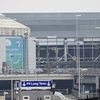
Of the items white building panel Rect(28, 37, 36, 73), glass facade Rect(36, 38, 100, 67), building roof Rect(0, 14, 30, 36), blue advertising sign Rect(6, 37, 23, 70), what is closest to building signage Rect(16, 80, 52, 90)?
white building panel Rect(28, 37, 36, 73)

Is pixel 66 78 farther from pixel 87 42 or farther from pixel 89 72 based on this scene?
pixel 87 42

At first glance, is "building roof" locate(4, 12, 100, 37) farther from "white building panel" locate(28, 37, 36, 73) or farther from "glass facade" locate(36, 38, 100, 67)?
"white building panel" locate(28, 37, 36, 73)

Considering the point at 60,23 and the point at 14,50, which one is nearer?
the point at 14,50

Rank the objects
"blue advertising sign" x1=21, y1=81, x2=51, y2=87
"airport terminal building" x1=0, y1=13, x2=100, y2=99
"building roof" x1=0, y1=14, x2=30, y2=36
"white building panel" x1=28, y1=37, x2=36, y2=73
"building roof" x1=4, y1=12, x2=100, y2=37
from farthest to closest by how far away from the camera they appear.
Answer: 1. "building roof" x1=4, y1=12, x2=100, y2=37
2. "building roof" x1=0, y1=14, x2=30, y2=36
3. "white building panel" x1=28, y1=37, x2=36, y2=73
4. "airport terminal building" x1=0, y1=13, x2=100, y2=99
5. "blue advertising sign" x1=21, y1=81, x2=51, y2=87

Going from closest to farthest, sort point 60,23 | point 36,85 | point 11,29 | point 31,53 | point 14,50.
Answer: point 36,85 → point 31,53 → point 14,50 → point 11,29 → point 60,23

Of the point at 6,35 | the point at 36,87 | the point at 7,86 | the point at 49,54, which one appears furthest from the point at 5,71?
the point at 36,87

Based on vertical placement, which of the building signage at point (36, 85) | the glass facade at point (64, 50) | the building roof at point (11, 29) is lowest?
the glass facade at point (64, 50)

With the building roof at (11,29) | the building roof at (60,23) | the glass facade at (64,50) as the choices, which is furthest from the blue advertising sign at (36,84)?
the building roof at (60,23)

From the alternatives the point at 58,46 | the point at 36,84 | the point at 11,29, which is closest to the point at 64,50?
the point at 58,46

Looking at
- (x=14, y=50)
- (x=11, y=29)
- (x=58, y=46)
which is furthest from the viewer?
(x=11, y=29)

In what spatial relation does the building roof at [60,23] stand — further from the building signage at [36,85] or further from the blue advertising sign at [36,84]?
the building signage at [36,85]

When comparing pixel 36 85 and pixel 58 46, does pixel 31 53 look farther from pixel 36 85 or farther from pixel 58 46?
pixel 36 85

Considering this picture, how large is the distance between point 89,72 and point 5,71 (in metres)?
8.56

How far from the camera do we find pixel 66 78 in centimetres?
6500
